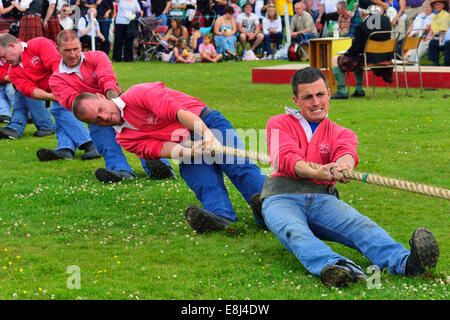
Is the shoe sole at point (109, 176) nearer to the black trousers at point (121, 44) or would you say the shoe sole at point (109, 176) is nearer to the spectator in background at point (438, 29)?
the spectator in background at point (438, 29)

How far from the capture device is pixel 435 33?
719 inches

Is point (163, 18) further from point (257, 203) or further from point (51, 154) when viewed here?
point (257, 203)

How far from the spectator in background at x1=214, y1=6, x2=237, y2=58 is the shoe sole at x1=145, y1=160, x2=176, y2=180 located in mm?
15638

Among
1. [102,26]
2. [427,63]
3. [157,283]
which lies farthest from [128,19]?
[157,283]

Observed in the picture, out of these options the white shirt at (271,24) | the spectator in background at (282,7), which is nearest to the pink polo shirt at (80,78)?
the spectator in background at (282,7)

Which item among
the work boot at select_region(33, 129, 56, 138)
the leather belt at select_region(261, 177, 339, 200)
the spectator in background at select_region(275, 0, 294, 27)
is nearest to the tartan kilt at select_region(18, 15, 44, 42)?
the work boot at select_region(33, 129, 56, 138)

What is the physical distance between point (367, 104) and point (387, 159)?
183 inches

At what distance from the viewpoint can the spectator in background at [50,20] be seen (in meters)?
16.3

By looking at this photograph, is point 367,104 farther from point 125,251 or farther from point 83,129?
point 125,251

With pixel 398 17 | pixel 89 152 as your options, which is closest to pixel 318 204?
pixel 89 152

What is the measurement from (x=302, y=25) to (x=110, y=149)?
14.2 m

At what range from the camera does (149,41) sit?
24094 mm

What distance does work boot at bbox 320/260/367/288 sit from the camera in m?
4.34

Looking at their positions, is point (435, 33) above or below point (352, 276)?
above
